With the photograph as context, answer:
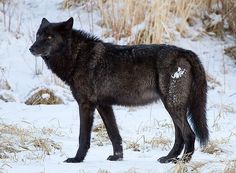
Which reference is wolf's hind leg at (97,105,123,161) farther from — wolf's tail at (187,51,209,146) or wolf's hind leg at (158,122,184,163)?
wolf's tail at (187,51,209,146)

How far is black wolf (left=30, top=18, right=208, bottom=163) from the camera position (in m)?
6.14

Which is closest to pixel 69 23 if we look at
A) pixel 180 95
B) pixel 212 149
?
pixel 180 95

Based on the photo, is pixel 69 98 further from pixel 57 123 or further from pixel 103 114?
pixel 103 114

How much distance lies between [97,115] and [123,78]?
2.44 m

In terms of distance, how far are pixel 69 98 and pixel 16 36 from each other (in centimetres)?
231

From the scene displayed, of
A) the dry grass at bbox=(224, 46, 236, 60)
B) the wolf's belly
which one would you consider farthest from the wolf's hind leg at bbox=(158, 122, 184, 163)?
the dry grass at bbox=(224, 46, 236, 60)

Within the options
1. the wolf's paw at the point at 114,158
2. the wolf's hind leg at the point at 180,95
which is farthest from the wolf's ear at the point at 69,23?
the wolf's paw at the point at 114,158

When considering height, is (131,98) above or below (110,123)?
above

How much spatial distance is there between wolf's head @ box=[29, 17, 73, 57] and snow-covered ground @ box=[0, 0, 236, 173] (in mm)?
1106

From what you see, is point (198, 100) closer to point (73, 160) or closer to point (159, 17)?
point (73, 160)

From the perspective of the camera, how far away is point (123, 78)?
639 centimetres

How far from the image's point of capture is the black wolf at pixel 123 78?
20.1 ft

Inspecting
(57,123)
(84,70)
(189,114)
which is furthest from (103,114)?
(57,123)

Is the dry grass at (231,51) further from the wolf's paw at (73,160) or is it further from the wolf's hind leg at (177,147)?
the wolf's paw at (73,160)
